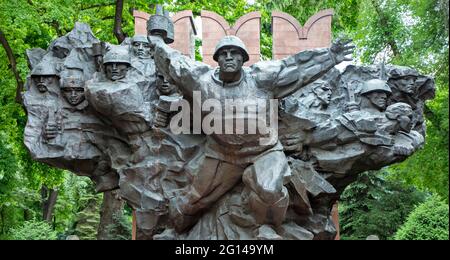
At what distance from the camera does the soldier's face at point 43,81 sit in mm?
11078

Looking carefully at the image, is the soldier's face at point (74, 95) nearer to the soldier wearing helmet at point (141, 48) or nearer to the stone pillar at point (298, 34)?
the soldier wearing helmet at point (141, 48)

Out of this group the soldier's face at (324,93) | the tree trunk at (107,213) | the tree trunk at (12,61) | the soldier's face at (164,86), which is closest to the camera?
the soldier's face at (164,86)

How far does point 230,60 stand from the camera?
30.7ft

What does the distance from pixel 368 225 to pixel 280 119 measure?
8803 millimetres

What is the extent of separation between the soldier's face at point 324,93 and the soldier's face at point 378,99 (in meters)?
0.73

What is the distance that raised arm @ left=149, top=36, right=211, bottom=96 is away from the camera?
31.3 feet

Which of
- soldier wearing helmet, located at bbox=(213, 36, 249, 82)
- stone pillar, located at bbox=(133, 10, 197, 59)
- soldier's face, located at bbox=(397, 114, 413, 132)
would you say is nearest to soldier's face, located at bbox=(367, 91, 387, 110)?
soldier's face, located at bbox=(397, 114, 413, 132)

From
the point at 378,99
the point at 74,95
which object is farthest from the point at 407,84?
the point at 74,95

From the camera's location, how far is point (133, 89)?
10.5 m

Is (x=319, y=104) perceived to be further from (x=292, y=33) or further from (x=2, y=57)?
(x=2, y=57)

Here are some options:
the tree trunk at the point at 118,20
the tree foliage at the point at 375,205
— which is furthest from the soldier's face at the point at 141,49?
the tree foliage at the point at 375,205

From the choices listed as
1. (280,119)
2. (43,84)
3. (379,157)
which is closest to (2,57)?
(43,84)

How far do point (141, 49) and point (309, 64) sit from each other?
323cm

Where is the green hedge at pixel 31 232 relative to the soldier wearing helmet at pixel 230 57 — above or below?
below
